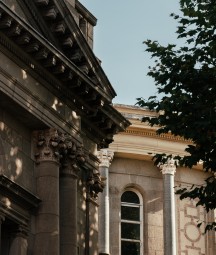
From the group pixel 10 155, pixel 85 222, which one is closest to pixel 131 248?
pixel 85 222

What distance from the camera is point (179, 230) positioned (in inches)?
2621

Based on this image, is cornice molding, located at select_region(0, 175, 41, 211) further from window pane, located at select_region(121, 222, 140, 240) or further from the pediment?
window pane, located at select_region(121, 222, 140, 240)

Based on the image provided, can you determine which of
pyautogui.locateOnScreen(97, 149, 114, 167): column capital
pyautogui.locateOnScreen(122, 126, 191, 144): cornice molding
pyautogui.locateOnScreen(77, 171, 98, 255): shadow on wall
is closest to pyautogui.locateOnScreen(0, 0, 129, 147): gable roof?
pyautogui.locateOnScreen(77, 171, 98, 255): shadow on wall

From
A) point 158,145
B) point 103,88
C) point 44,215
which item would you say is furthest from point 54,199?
point 158,145

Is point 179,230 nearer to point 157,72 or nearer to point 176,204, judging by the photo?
point 176,204

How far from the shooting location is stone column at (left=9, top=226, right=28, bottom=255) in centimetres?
4059

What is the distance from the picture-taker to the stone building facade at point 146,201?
2576 inches

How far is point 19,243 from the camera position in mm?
40719

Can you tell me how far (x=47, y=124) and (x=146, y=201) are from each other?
24856mm

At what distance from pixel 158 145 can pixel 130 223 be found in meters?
3.57

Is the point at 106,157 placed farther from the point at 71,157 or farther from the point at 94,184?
the point at 71,157

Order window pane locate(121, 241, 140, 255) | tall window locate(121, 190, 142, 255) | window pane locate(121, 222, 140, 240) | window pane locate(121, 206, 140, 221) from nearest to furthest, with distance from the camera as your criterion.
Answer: window pane locate(121, 241, 140, 255) < tall window locate(121, 190, 142, 255) < window pane locate(121, 222, 140, 240) < window pane locate(121, 206, 140, 221)

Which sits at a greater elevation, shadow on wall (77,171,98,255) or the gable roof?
the gable roof

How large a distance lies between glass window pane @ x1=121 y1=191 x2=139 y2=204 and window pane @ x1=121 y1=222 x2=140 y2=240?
100cm
